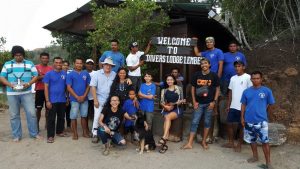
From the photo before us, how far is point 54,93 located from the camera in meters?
6.89

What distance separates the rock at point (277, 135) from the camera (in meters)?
6.58

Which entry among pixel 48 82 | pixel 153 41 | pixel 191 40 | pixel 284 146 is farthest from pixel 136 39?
pixel 284 146

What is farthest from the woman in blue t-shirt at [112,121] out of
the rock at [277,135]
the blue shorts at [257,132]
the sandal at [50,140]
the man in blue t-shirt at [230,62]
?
the rock at [277,135]

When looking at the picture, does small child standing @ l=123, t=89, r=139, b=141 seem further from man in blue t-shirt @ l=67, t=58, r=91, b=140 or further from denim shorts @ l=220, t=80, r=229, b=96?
denim shorts @ l=220, t=80, r=229, b=96

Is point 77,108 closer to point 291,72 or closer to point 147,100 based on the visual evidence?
point 147,100

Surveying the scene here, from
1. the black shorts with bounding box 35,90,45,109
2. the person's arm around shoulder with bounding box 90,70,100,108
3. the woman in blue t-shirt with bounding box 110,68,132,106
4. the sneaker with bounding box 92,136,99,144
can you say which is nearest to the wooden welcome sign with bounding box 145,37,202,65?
the woman in blue t-shirt with bounding box 110,68,132,106

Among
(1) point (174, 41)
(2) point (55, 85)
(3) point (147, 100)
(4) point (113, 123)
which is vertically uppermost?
(1) point (174, 41)

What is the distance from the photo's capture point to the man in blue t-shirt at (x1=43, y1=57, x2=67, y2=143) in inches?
268

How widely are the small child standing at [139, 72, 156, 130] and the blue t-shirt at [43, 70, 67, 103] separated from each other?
68.0 inches

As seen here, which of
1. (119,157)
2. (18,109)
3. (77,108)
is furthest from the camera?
(77,108)

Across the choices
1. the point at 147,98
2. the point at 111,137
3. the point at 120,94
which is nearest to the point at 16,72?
the point at 120,94

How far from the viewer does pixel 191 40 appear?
7348 mm

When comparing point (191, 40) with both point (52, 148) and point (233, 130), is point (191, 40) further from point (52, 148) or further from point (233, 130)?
point (52, 148)

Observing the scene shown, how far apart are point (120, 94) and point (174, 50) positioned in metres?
1.80
